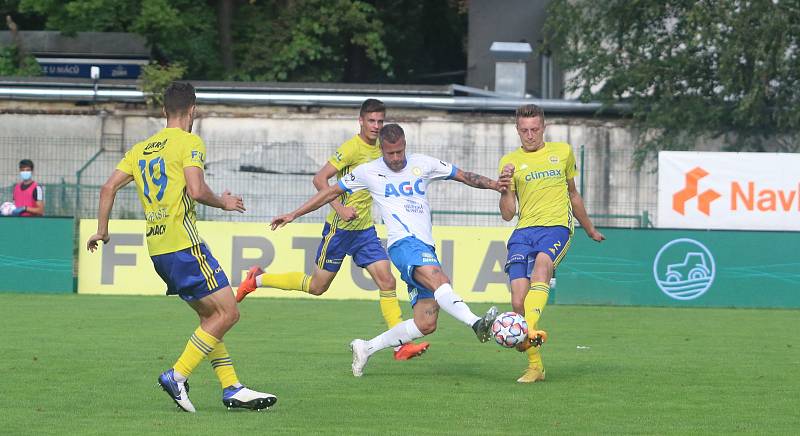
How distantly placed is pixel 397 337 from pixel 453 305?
91 centimetres

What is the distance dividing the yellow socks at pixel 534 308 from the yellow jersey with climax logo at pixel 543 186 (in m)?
0.58

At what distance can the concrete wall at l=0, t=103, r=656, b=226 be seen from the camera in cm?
2303

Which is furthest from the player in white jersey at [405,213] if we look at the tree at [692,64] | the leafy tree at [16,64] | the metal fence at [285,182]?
the leafy tree at [16,64]

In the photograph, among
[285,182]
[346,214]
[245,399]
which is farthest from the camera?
[285,182]

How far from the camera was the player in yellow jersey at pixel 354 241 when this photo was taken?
12281 mm

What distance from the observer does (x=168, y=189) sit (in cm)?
851

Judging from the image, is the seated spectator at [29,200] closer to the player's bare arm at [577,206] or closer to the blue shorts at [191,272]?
the player's bare arm at [577,206]

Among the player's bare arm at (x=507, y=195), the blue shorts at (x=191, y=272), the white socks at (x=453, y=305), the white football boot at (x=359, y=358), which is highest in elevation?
the player's bare arm at (x=507, y=195)

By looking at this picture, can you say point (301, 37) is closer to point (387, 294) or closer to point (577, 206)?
point (387, 294)

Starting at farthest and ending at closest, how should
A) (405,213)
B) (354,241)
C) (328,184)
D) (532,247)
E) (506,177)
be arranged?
(354,241), (328,184), (532,247), (405,213), (506,177)

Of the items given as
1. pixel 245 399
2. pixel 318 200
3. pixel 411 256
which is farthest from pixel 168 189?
pixel 411 256

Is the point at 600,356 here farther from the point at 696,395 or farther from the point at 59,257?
the point at 59,257

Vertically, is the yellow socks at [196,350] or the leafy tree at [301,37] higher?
the leafy tree at [301,37]

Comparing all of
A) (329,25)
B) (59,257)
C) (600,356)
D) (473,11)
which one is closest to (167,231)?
(600,356)
